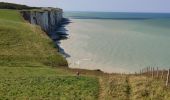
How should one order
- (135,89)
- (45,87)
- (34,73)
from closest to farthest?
(135,89), (45,87), (34,73)

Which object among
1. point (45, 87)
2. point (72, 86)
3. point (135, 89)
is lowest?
point (45, 87)

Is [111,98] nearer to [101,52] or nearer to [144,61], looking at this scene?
[144,61]

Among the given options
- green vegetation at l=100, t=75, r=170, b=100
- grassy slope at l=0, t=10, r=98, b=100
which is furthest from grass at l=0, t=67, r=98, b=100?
green vegetation at l=100, t=75, r=170, b=100

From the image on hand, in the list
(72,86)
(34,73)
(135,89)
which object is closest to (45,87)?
(72,86)

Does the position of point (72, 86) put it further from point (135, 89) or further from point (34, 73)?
point (34, 73)

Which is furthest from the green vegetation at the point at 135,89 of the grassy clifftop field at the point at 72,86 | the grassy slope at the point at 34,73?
the grassy slope at the point at 34,73

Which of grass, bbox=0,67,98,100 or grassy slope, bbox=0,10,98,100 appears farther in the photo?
grassy slope, bbox=0,10,98,100

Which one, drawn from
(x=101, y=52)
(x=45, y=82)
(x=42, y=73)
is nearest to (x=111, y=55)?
(x=101, y=52)

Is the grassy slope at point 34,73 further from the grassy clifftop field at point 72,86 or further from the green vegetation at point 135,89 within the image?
the green vegetation at point 135,89

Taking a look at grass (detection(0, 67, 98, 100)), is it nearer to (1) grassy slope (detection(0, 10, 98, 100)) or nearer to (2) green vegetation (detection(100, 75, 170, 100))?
(1) grassy slope (detection(0, 10, 98, 100))
